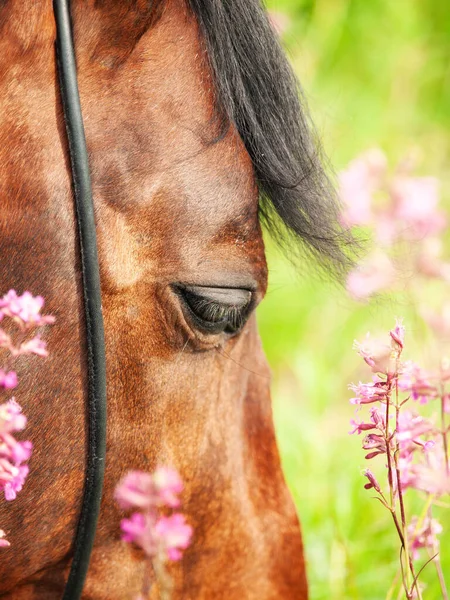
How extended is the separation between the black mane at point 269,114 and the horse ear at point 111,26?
12 centimetres

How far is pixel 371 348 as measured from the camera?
3.90ft

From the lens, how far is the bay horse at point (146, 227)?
1233 mm

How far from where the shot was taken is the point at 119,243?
1.27 m

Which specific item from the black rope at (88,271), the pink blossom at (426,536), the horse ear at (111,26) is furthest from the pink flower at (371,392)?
the horse ear at (111,26)

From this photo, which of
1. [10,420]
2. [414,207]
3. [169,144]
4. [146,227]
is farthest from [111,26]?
[414,207]

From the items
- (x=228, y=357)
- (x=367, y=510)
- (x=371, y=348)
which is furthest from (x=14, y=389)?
(x=367, y=510)

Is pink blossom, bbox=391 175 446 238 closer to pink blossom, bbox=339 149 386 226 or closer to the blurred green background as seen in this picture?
pink blossom, bbox=339 149 386 226

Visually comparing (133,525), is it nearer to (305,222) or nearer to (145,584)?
(145,584)

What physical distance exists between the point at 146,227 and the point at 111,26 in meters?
0.33

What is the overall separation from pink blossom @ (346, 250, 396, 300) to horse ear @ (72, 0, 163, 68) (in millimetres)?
577

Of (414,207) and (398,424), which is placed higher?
(414,207)

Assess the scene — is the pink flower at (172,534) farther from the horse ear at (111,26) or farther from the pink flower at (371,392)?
the horse ear at (111,26)

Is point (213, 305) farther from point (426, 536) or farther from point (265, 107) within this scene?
point (426, 536)

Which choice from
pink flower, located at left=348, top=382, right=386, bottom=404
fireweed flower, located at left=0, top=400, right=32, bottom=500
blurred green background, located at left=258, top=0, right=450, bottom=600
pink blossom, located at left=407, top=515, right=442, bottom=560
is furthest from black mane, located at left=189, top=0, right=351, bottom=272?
fireweed flower, located at left=0, top=400, right=32, bottom=500
